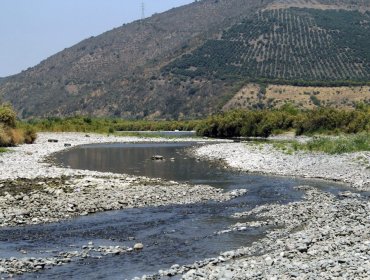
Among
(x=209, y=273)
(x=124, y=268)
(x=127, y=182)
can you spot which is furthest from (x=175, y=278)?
(x=127, y=182)

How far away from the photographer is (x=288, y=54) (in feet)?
558

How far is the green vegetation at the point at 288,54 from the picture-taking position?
155 m

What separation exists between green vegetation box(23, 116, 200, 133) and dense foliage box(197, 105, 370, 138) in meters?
20.7

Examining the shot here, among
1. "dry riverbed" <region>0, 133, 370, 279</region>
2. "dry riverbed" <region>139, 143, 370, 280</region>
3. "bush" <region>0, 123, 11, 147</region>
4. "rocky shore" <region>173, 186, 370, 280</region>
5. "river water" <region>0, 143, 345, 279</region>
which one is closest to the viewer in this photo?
"rocky shore" <region>173, 186, 370, 280</region>

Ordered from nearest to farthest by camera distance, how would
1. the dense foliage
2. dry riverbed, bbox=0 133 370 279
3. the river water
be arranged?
dry riverbed, bbox=0 133 370 279 → the river water → the dense foliage

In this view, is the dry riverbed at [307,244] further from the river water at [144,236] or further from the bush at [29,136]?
the bush at [29,136]

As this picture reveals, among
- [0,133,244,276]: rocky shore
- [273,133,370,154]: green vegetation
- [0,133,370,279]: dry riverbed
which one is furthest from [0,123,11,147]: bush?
[273,133,370,154]: green vegetation

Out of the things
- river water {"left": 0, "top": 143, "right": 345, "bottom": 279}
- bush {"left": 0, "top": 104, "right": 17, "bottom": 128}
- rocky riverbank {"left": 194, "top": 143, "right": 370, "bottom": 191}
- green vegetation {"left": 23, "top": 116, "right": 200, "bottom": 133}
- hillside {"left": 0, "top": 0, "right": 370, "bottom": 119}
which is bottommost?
green vegetation {"left": 23, "top": 116, "right": 200, "bottom": 133}

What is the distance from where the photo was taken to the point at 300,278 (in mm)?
11383

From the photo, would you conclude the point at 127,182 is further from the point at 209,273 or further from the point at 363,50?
the point at 363,50

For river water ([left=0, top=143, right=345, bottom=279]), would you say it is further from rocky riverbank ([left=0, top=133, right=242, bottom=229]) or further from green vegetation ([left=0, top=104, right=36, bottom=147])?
green vegetation ([left=0, top=104, right=36, bottom=147])

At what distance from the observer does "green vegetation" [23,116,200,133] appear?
110375 millimetres

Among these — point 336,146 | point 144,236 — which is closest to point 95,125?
point 336,146

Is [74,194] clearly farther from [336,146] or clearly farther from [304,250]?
[336,146]
